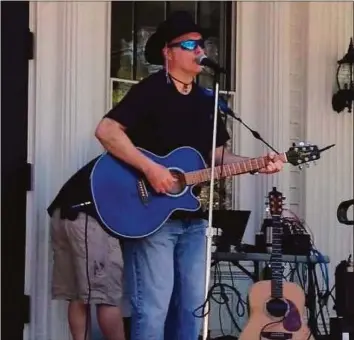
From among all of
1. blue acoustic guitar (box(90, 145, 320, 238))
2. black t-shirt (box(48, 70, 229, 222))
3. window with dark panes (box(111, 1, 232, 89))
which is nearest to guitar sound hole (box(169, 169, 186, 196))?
blue acoustic guitar (box(90, 145, 320, 238))

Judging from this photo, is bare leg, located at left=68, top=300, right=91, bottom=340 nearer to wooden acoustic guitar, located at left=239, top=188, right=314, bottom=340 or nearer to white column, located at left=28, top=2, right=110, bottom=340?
white column, located at left=28, top=2, right=110, bottom=340

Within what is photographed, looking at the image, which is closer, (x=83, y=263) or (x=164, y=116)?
(x=164, y=116)

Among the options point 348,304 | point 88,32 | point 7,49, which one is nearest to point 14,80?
point 7,49

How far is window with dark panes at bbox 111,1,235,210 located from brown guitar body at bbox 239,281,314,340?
1031 millimetres

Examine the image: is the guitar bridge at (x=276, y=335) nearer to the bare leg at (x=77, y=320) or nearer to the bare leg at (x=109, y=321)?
the bare leg at (x=109, y=321)

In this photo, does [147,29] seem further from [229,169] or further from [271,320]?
[271,320]

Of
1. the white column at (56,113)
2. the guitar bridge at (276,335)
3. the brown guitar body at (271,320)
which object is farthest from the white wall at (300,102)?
the white column at (56,113)

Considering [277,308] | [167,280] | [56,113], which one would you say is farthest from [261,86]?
[167,280]

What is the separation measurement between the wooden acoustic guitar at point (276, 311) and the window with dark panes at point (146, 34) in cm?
101

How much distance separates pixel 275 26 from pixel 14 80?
186 centimetres

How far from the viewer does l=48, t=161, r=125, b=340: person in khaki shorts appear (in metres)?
4.25

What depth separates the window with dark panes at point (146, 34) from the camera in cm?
547

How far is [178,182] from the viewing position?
155 inches

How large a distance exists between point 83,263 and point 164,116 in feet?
2.97
